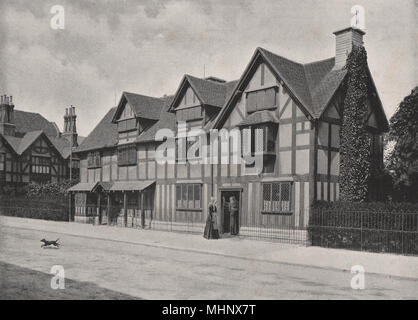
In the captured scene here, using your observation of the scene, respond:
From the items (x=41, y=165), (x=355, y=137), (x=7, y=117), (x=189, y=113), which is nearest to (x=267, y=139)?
(x=355, y=137)

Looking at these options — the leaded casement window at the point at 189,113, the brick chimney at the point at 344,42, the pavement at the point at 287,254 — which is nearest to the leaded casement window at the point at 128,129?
the leaded casement window at the point at 189,113

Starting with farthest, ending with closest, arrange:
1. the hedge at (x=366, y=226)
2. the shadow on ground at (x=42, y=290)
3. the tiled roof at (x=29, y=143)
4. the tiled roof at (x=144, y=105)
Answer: the tiled roof at (x=29, y=143), the tiled roof at (x=144, y=105), the hedge at (x=366, y=226), the shadow on ground at (x=42, y=290)

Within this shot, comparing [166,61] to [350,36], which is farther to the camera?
[350,36]

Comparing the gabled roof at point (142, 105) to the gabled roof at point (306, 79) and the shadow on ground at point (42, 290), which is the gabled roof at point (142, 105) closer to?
the gabled roof at point (306, 79)

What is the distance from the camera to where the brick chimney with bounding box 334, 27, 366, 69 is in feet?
73.4

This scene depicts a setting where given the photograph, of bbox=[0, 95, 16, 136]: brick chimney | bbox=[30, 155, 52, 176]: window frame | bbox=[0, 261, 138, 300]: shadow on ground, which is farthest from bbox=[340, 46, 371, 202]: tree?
bbox=[0, 95, 16, 136]: brick chimney

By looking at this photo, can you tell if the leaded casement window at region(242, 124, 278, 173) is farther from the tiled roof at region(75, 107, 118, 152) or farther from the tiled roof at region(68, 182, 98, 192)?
the tiled roof at region(68, 182, 98, 192)

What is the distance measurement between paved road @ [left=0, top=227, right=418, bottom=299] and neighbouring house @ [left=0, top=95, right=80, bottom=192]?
34.7m

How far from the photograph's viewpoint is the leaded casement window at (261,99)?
21781mm

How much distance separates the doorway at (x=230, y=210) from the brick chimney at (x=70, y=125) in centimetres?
3596

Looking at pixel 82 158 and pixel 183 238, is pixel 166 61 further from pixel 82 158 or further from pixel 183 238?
pixel 82 158

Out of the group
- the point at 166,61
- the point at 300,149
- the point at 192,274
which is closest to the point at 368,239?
the point at 300,149
